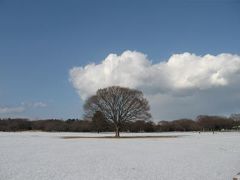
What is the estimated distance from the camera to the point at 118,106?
79.8 meters

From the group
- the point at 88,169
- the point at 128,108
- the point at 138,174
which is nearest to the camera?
the point at 138,174

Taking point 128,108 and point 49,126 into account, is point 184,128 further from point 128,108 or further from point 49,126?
point 128,108

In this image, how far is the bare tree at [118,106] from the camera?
78.8 meters

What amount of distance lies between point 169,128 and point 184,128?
45.6ft

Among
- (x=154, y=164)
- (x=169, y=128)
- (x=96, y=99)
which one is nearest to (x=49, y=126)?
(x=169, y=128)

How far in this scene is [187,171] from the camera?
733 inches

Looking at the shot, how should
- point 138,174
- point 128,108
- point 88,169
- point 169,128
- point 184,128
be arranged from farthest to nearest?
point 184,128, point 169,128, point 128,108, point 88,169, point 138,174

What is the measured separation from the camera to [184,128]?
176m

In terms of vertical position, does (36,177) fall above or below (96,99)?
below

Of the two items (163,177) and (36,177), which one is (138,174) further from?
(36,177)

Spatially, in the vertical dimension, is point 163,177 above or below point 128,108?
below

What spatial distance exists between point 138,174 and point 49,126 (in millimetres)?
152615

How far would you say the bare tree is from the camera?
3103 inches

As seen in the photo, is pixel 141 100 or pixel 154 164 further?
pixel 141 100
